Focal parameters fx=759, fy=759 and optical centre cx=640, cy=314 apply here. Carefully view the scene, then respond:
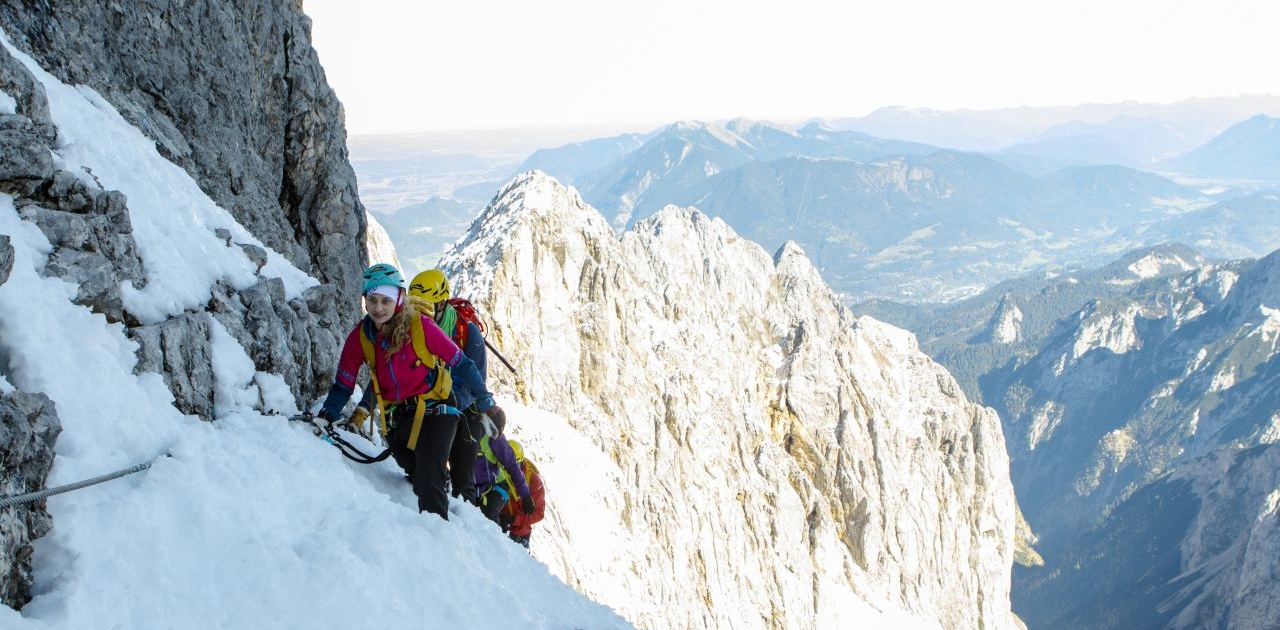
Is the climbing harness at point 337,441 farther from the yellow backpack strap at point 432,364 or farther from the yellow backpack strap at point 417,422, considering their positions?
the yellow backpack strap at point 432,364

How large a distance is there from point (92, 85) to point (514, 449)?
33.1 ft

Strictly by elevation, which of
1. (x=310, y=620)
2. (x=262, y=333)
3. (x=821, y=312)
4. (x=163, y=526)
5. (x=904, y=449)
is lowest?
Answer: (x=904, y=449)

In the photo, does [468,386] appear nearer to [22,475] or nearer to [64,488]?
[64,488]

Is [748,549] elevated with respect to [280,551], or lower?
lower

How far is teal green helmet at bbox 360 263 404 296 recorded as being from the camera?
1011 centimetres

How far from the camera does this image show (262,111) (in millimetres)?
19500

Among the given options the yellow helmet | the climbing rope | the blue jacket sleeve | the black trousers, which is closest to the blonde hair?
the blue jacket sleeve

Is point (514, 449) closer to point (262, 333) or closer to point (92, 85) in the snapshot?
point (262, 333)

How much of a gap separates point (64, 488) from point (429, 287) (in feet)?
18.4

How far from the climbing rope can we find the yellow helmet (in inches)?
173

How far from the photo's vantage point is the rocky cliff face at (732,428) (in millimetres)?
45594

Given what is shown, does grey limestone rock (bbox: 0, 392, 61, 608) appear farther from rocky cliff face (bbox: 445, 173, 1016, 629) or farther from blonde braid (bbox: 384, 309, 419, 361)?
rocky cliff face (bbox: 445, 173, 1016, 629)

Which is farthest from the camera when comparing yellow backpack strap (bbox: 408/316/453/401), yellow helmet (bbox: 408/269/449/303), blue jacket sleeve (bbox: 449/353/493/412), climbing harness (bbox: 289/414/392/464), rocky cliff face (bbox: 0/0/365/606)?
yellow helmet (bbox: 408/269/449/303)

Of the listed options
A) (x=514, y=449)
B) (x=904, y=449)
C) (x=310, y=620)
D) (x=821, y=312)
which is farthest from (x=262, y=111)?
(x=821, y=312)
